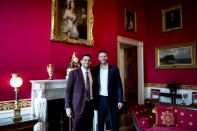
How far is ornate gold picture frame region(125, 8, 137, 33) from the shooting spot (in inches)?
224

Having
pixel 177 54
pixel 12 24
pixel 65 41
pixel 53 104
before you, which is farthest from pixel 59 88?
pixel 177 54

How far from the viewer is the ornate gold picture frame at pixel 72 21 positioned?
328 centimetres

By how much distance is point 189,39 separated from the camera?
5.36 metres

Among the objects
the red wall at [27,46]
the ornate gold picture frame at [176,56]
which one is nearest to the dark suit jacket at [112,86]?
the red wall at [27,46]

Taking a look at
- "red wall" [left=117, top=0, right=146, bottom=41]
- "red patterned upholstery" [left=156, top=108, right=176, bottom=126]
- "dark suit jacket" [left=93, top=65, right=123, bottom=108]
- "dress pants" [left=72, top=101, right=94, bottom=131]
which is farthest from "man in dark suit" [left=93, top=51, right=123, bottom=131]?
"red wall" [left=117, top=0, right=146, bottom=41]

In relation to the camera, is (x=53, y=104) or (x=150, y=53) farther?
(x=150, y=53)

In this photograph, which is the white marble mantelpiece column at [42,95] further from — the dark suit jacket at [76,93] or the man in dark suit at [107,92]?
the man in dark suit at [107,92]

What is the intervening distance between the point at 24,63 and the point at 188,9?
5.56m

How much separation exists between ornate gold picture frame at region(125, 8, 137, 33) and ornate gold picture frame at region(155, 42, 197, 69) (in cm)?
132

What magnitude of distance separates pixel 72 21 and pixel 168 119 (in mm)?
2842

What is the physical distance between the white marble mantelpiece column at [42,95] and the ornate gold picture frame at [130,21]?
363 centimetres

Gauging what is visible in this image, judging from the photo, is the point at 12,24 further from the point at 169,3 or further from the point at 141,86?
the point at 169,3

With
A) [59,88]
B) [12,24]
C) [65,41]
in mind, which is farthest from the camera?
[65,41]

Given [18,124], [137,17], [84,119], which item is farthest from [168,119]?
[137,17]
